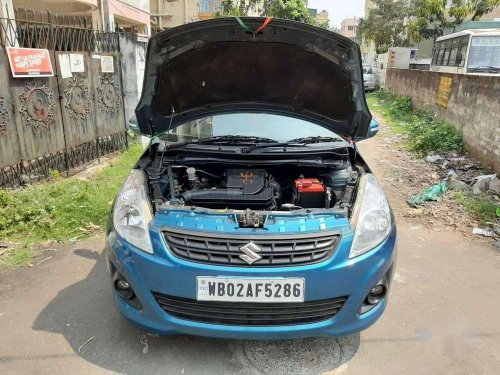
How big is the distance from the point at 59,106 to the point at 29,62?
816mm

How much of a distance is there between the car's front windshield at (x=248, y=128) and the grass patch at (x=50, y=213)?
1.60 meters

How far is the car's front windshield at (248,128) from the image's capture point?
11.1 feet

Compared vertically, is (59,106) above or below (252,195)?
above

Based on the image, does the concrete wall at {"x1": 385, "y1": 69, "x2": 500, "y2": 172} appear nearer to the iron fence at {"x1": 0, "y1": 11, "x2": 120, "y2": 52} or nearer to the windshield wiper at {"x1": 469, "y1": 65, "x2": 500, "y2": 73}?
the windshield wiper at {"x1": 469, "y1": 65, "x2": 500, "y2": 73}

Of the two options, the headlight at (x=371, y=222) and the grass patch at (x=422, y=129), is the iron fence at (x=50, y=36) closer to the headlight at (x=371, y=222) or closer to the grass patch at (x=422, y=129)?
the headlight at (x=371, y=222)

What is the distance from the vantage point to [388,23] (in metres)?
33.1

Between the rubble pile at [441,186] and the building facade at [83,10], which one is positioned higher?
the building facade at [83,10]

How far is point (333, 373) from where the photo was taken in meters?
2.39

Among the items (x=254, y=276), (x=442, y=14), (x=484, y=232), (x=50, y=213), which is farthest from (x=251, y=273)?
(x=442, y=14)

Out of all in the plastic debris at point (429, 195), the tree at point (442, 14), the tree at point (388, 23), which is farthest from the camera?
the tree at point (388, 23)

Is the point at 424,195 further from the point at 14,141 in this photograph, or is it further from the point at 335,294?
the point at 14,141

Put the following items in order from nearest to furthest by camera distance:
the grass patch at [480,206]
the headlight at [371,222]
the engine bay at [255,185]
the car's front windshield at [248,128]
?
the headlight at [371,222], the engine bay at [255,185], the car's front windshield at [248,128], the grass patch at [480,206]

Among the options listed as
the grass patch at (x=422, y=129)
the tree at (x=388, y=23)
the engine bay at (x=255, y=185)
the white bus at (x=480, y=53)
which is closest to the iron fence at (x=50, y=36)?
the engine bay at (x=255, y=185)

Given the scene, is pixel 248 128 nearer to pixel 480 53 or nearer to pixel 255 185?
pixel 255 185
